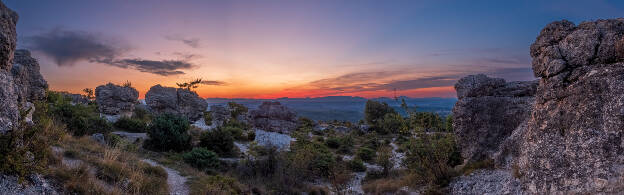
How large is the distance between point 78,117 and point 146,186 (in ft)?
36.5

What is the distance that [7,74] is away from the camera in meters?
4.80

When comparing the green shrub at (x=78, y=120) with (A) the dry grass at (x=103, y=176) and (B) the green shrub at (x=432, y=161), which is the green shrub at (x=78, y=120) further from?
(B) the green shrub at (x=432, y=161)

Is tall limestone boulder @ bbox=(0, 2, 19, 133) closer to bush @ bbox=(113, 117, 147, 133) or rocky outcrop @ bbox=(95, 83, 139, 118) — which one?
bush @ bbox=(113, 117, 147, 133)

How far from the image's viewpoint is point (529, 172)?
14.6 ft

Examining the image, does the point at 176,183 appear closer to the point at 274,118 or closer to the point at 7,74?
the point at 7,74

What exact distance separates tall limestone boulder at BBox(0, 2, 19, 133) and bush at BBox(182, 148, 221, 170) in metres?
8.04

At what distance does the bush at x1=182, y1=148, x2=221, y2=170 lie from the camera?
12.4 metres

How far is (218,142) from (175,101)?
539 inches

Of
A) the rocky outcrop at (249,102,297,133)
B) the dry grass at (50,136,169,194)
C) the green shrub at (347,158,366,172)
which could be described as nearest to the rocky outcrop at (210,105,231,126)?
the rocky outcrop at (249,102,297,133)

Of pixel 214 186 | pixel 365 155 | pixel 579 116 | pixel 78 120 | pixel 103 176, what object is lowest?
pixel 365 155

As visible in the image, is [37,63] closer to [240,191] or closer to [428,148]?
[240,191]

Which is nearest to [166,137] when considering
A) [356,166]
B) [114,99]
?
[356,166]

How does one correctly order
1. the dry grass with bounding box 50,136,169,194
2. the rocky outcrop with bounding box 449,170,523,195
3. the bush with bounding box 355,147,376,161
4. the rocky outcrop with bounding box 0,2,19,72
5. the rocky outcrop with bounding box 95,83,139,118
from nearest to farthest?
the rocky outcrop with bounding box 0,2,19,72
the dry grass with bounding box 50,136,169,194
the rocky outcrop with bounding box 449,170,523,195
the bush with bounding box 355,147,376,161
the rocky outcrop with bounding box 95,83,139,118

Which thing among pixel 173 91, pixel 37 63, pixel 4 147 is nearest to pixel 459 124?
pixel 4 147
